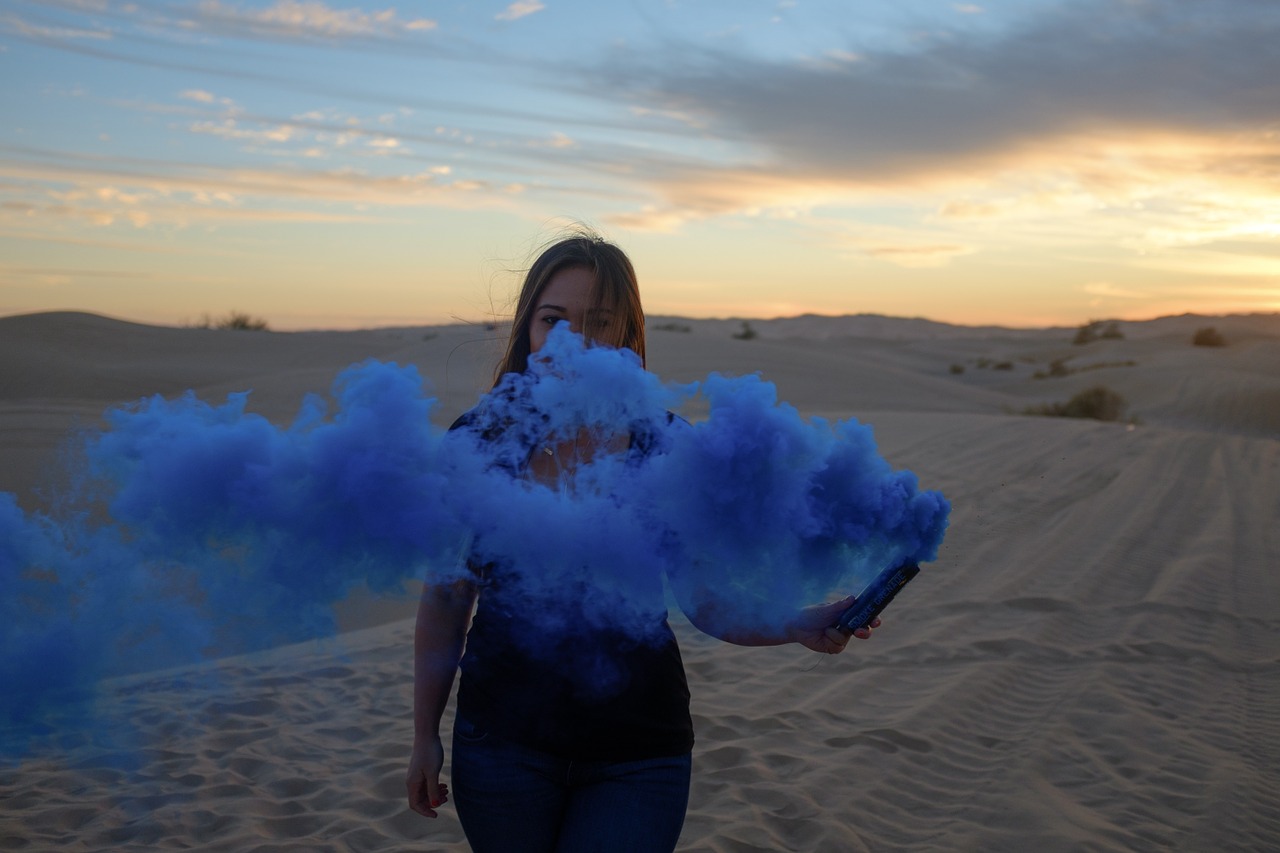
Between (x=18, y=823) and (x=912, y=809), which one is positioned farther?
(x=912, y=809)

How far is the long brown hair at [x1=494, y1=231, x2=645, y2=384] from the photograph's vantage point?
2.27 m

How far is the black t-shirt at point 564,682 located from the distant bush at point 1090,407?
22116mm

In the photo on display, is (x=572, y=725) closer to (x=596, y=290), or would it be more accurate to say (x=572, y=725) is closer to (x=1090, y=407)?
(x=596, y=290)

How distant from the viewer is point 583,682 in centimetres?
210

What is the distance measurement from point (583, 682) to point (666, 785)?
0.29 m

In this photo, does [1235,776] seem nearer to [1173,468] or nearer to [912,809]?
[912,809]

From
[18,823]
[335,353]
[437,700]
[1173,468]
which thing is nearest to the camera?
[437,700]

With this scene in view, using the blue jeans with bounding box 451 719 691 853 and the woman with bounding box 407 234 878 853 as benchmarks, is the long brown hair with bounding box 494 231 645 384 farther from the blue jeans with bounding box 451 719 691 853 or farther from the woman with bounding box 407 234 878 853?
the blue jeans with bounding box 451 719 691 853

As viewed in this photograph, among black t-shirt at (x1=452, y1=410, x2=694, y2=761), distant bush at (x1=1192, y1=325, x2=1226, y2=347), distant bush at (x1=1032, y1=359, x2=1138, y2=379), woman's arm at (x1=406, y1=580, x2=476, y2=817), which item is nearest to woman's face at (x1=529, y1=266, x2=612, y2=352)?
black t-shirt at (x1=452, y1=410, x2=694, y2=761)

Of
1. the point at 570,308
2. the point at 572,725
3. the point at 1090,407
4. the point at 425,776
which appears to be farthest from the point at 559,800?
the point at 1090,407

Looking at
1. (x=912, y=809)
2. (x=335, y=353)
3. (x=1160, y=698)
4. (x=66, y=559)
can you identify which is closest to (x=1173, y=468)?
(x=1160, y=698)

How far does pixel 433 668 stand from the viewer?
2289 millimetres

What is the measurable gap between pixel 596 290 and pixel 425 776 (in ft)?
3.99

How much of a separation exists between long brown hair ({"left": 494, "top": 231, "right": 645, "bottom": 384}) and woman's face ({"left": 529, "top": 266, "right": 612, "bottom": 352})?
0.01 m
